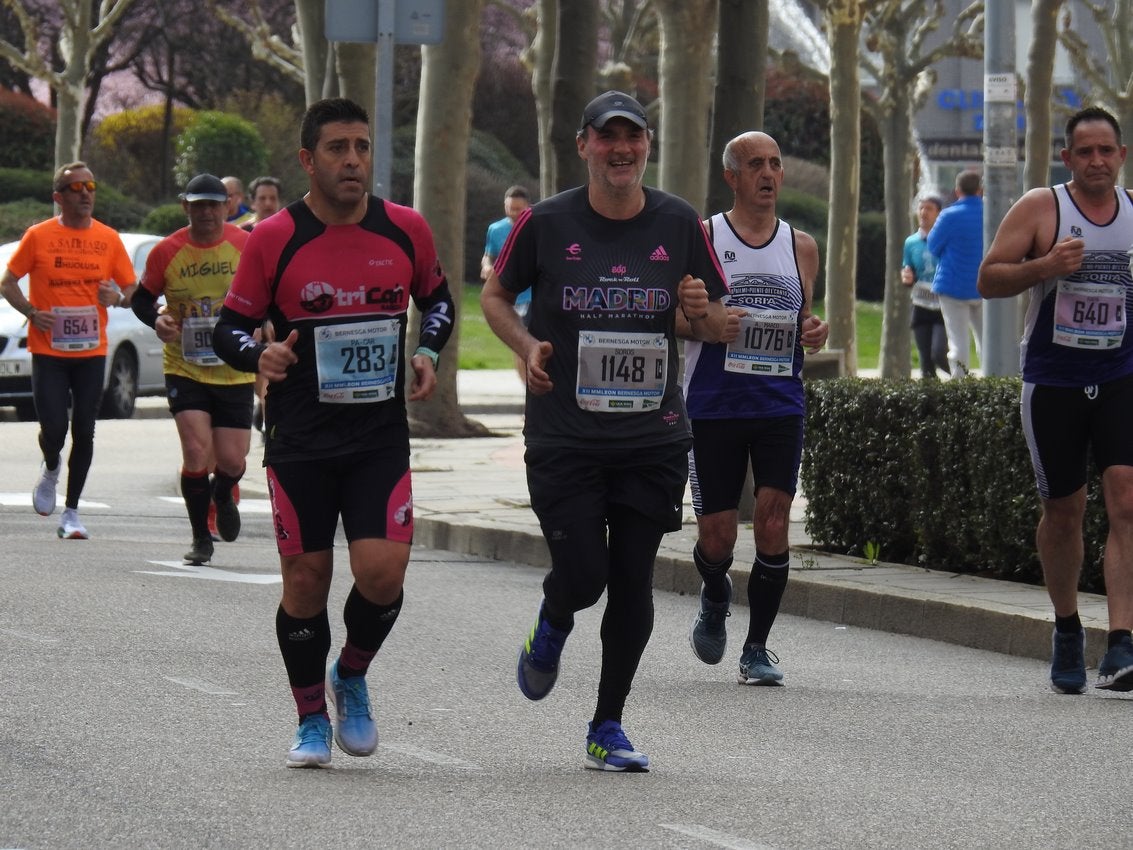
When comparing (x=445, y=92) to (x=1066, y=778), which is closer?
(x=1066, y=778)

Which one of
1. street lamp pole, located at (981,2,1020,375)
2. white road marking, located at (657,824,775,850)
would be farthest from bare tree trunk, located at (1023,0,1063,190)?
white road marking, located at (657,824,775,850)

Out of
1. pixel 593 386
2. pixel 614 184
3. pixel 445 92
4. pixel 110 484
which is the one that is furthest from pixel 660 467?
pixel 445 92

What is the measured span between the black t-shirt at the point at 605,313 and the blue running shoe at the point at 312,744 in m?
1.00

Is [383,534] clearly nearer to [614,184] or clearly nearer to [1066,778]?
[614,184]

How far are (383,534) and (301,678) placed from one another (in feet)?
1.58

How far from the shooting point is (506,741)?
6.93m

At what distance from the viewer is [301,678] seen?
6.52 m

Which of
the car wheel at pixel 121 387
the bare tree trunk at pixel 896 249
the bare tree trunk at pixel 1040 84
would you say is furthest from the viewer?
the bare tree trunk at pixel 896 249

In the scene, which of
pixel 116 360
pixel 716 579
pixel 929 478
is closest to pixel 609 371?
pixel 716 579

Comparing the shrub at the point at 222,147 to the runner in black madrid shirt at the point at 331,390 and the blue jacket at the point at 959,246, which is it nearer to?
the blue jacket at the point at 959,246

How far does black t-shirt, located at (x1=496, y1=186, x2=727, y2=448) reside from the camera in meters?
6.54

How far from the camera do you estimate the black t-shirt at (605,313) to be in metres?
6.54

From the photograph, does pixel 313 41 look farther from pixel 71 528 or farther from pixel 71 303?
pixel 71 528

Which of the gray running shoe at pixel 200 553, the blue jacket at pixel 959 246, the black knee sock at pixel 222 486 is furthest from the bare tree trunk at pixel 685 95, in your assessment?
the gray running shoe at pixel 200 553
